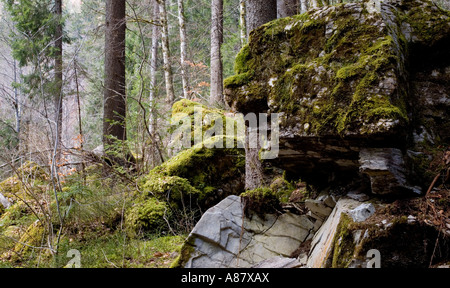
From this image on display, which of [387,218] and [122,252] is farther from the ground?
[387,218]

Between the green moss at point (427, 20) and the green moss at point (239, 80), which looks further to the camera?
the green moss at point (239, 80)

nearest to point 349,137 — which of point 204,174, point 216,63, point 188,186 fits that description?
point 188,186

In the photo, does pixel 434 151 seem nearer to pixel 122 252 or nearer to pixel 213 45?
pixel 122 252

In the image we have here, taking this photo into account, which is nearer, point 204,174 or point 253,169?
point 253,169

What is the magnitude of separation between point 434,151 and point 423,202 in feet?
2.26

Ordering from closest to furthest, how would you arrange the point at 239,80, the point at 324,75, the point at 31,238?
the point at 324,75 < the point at 239,80 < the point at 31,238

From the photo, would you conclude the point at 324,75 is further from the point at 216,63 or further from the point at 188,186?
the point at 216,63

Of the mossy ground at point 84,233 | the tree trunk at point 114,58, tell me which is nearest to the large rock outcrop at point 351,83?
the mossy ground at point 84,233

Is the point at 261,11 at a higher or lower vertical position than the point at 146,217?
higher

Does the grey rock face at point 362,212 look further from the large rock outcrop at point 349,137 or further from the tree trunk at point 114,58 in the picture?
the tree trunk at point 114,58

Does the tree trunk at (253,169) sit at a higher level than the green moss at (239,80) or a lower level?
lower

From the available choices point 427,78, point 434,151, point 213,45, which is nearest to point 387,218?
point 434,151

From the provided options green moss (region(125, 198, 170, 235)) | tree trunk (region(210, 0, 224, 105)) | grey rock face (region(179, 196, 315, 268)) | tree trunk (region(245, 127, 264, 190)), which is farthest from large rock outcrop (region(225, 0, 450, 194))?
tree trunk (region(210, 0, 224, 105))
